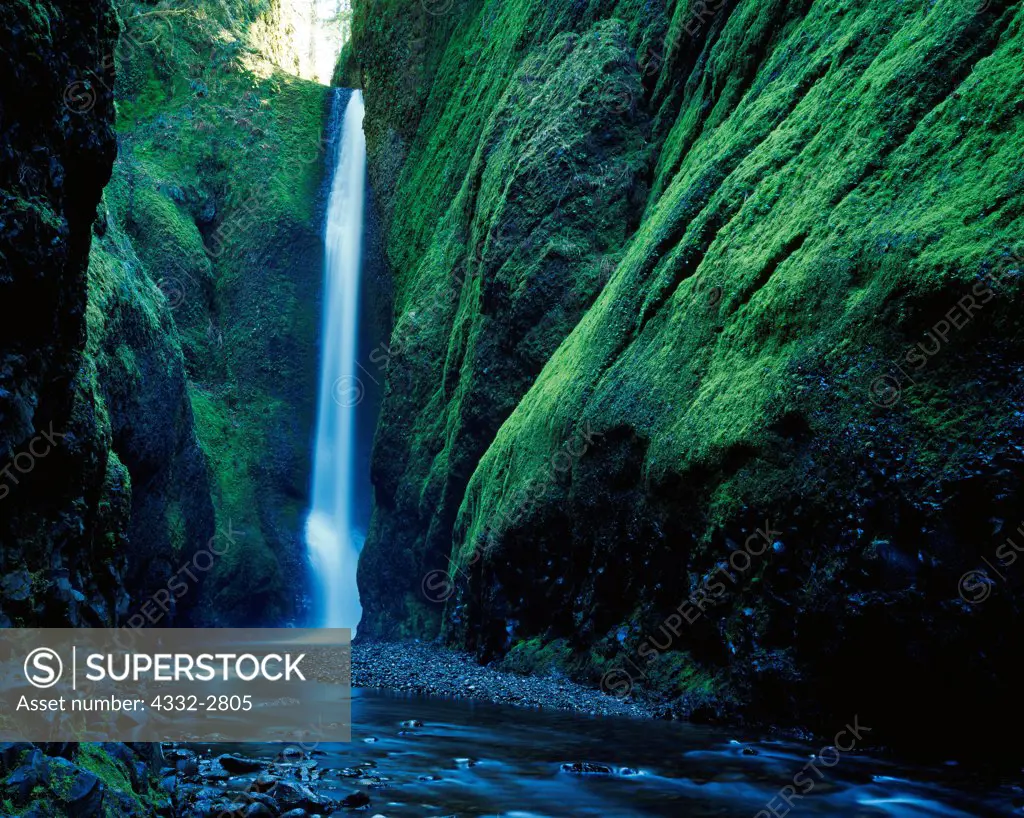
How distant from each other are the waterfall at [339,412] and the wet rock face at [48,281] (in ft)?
85.4

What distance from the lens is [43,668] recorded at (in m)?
6.27

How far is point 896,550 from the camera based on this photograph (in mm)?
8039

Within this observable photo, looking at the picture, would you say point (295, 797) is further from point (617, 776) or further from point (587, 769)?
point (617, 776)

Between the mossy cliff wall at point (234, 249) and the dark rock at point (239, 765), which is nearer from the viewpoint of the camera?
the dark rock at point (239, 765)

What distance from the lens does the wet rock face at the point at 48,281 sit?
5.99m

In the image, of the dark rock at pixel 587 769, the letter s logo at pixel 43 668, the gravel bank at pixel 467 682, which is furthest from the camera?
the gravel bank at pixel 467 682

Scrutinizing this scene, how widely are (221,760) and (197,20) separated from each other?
1817 inches

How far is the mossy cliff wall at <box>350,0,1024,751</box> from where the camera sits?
308 inches

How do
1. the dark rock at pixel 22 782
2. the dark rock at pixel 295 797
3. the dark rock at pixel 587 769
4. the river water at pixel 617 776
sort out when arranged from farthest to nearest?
1. the dark rock at pixel 587 769
2. the river water at pixel 617 776
3. the dark rock at pixel 295 797
4. the dark rock at pixel 22 782

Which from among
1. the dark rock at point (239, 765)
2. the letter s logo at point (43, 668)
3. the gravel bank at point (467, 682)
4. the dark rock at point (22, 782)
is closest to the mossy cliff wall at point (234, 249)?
the gravel bank at point (467, 682)

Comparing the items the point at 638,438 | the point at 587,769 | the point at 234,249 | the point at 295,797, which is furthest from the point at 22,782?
the point at 234,249

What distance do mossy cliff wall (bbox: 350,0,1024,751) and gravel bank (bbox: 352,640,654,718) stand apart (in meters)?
0.61

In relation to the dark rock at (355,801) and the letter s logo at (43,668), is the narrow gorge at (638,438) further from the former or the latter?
the letter s logo at (43,668)

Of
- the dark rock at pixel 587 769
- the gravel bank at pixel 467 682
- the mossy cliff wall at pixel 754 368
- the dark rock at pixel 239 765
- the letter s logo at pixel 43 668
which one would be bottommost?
the gravel bank at pixel 467 682
